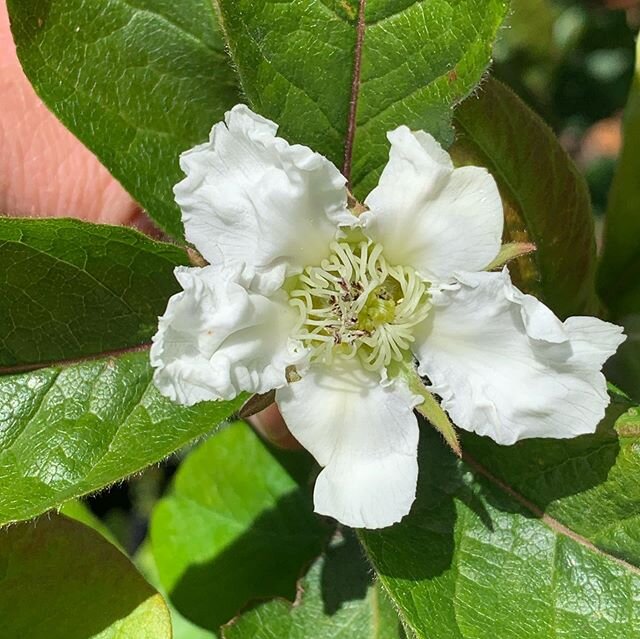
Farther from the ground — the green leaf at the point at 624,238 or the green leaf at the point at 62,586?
the green leaf at the point at 62,586

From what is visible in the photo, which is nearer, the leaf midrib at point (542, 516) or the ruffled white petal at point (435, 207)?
the ruffled white petal at point (435, 207)

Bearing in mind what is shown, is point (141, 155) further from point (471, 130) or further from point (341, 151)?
point (471, 130)

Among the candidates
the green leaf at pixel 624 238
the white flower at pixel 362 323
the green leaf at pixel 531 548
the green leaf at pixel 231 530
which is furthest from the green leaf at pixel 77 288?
the green leaf at pixel 624 238

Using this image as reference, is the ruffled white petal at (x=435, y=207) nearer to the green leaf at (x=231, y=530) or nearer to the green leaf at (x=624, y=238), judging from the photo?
the green leaf at (x=624, y=238)

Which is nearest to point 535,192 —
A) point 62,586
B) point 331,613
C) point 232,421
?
point 232,421

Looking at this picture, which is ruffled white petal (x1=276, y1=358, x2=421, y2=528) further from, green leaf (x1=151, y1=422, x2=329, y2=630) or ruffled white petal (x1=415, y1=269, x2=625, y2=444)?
green leaf (x1=151, y1=422, x2=329, y2=630)

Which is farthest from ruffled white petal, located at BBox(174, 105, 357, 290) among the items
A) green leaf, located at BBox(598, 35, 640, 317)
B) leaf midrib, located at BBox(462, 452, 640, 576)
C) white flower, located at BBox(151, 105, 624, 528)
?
green leaf, located at BBox(598, 35, 640, 317)

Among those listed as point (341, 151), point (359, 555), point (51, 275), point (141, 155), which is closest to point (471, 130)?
point (341, 151)
